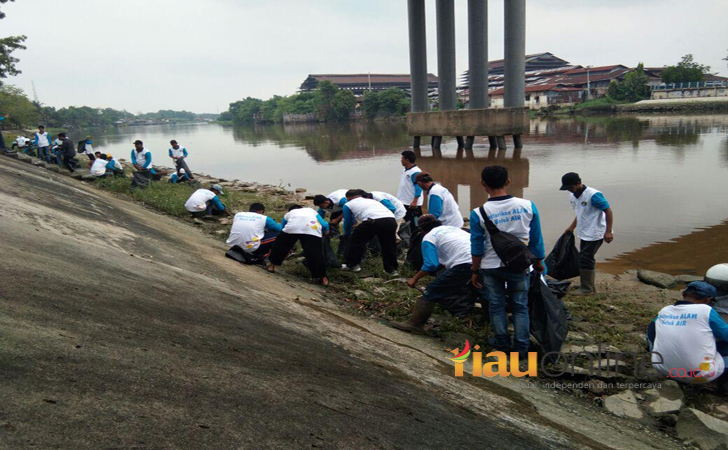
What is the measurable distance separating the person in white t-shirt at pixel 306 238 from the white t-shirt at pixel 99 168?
9.04m

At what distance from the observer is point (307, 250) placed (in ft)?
20.1

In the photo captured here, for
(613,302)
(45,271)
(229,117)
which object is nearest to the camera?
(45,271)

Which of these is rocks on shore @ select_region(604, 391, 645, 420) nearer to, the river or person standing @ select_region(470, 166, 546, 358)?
person standing @ select_region(470, 166, 546, 358)

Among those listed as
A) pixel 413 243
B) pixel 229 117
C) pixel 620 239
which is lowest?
pixel 620 239

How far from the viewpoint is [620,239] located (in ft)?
29.9

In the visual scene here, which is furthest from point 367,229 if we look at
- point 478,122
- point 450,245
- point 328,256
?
point 478,122

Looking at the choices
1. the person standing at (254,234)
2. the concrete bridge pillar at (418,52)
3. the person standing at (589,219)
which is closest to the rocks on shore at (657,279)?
the person standing at (589,219)

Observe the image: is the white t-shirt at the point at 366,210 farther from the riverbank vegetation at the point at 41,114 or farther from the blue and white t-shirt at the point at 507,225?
the riverbank vegetation at the point at 41,114

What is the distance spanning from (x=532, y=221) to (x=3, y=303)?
373cm

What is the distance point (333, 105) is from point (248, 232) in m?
74.6

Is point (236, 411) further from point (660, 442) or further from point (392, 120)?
point (392, 120)

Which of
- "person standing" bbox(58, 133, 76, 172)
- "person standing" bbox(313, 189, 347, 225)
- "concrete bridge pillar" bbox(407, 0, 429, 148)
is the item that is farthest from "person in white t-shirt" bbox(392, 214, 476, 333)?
"concrete bridge pillar" bbox(407, 0, 429, 148)

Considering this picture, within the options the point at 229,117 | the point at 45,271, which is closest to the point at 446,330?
the point at 45,271

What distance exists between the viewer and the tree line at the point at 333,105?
6981cm
